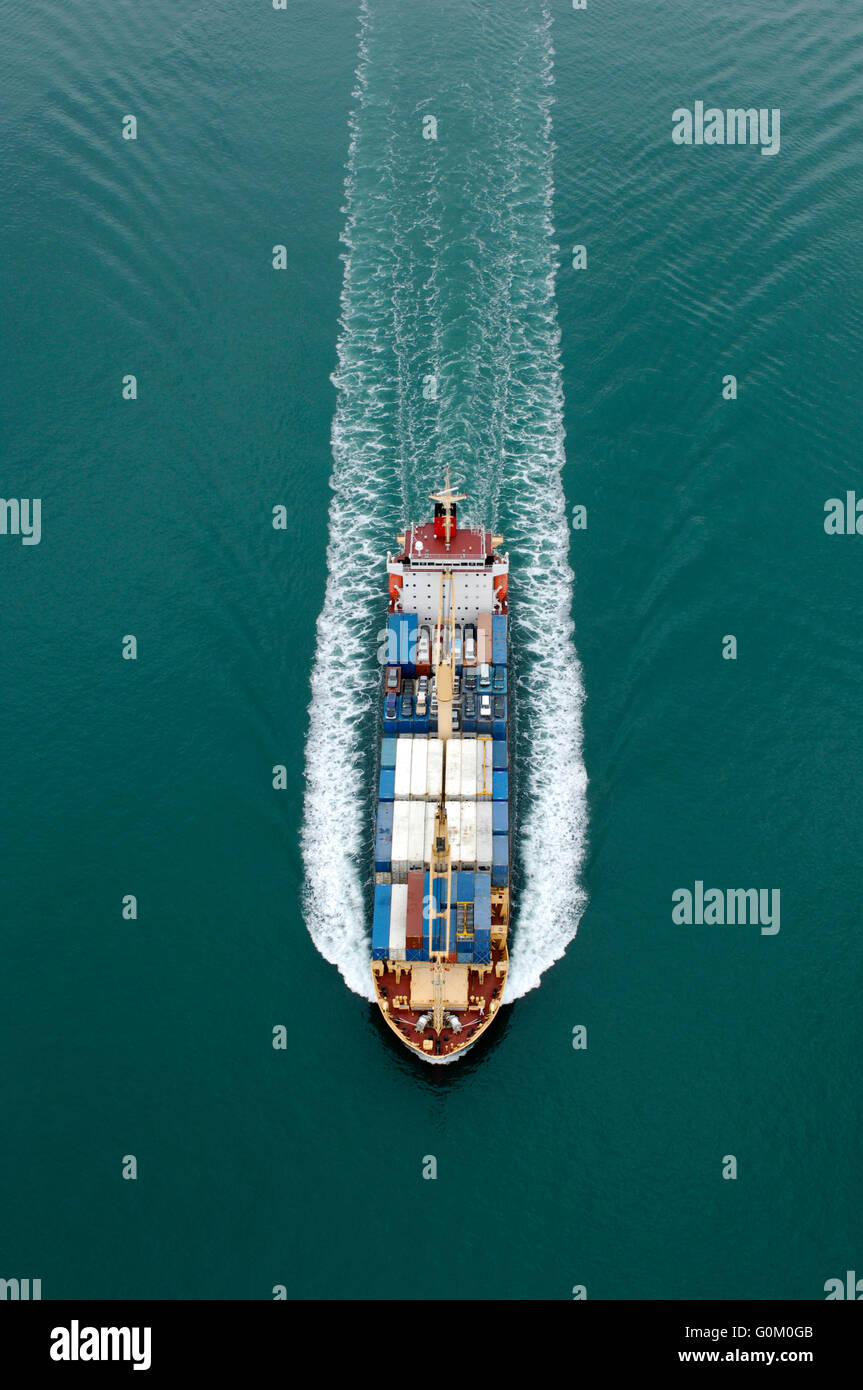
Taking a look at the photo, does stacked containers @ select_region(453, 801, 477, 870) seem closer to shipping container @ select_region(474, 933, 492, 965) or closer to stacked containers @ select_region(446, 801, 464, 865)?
stacked containers @ select_region(446, 801, 464, 865)

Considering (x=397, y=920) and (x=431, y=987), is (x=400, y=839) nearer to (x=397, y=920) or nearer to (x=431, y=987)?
(x=397, y=920)

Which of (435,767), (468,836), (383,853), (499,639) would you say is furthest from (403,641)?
(383,853)

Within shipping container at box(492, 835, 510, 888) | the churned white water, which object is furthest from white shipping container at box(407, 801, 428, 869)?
shipping container at box(492, 835, 510, 888)

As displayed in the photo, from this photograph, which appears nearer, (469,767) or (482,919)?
(482,919)

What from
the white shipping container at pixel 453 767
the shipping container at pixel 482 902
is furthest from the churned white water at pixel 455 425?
the white shipping container at pixel 453 767

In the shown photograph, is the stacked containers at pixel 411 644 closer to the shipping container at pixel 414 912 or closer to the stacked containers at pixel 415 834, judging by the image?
the stacked containers at pixel 415 834

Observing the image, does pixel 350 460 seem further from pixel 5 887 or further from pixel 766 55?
pixel 766 55

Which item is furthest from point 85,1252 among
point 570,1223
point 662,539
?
point 662,539
